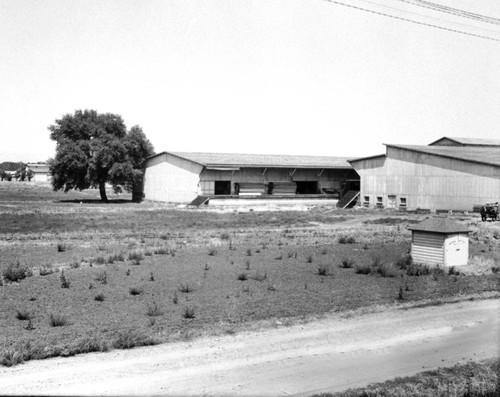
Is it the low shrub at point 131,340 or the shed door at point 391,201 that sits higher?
the shed door at point 391,201

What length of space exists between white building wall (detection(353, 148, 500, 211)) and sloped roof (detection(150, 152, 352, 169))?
25.8ft

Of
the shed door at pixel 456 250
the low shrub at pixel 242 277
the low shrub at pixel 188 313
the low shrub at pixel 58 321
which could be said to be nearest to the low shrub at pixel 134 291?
the low shrub at pixel 188 313

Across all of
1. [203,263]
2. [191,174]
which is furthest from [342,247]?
[191,174]

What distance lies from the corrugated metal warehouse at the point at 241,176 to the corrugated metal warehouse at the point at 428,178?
761 centimetres

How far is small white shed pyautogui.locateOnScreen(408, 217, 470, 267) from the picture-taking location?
2031 centimetres

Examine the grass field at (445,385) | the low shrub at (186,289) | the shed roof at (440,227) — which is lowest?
the grass field at (445,385)

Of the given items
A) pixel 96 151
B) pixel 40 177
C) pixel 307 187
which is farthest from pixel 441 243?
pixel 40 177

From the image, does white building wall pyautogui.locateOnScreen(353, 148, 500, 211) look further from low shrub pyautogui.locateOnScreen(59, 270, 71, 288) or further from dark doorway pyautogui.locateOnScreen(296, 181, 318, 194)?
low shrub pyautogui.locateOnScreen(59, 270, 71, 288)

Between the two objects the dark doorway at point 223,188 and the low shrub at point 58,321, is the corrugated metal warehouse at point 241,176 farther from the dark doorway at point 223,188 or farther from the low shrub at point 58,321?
the low shrub at point 58,321

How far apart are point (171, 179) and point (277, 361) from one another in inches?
2075

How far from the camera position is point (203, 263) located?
21.0 m

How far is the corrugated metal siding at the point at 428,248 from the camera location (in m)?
20.5

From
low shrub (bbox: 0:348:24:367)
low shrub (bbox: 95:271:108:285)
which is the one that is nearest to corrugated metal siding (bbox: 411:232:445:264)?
low shrub (bbox: 95:271:108:285)

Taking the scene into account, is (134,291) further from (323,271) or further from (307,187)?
(307,187)
